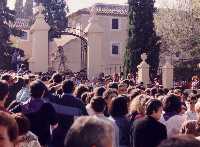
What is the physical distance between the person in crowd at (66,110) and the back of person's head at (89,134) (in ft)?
17.9

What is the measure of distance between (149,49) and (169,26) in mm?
10306

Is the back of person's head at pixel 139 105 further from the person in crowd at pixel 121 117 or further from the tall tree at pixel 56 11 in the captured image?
the tall tree at pixel 56 11

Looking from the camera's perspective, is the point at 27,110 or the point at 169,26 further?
the point at 169,26

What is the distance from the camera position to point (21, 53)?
139 ft

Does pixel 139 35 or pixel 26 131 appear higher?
pixel 139 35

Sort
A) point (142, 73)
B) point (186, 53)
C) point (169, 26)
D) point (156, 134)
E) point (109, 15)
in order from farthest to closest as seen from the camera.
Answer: point (109, 15) → point (169, 26) → point (186, 53) → point (142, 73) → point (156, 134)

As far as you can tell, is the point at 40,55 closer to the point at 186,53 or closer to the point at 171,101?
the point at 186,53

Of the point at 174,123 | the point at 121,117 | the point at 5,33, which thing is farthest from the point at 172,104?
the point at 5,33

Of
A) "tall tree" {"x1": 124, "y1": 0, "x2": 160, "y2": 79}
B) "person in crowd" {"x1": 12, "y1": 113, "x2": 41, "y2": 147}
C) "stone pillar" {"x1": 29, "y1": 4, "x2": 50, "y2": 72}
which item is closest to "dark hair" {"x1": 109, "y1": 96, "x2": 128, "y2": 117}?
"person in crowd" {"x1": 12, "y1": 113, "x2": 41, "y2": 147}

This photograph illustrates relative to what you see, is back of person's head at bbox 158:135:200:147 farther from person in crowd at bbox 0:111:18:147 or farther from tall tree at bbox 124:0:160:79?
tall tree at bbox 124:0:160:79

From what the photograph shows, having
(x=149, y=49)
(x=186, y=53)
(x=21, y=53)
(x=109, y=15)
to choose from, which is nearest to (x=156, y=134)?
(x=149, y=49)

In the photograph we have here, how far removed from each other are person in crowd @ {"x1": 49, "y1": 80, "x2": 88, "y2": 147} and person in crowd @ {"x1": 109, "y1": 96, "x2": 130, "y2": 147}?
992mm

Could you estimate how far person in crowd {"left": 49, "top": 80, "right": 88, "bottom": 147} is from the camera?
9.23 m

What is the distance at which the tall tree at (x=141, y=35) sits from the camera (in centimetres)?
3878
